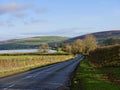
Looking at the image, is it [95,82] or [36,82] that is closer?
[95,82]

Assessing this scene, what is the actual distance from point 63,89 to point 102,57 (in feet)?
116

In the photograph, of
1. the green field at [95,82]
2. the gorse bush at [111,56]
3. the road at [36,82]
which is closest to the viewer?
the green field at [95,82]

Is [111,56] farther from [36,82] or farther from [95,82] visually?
[95,82]

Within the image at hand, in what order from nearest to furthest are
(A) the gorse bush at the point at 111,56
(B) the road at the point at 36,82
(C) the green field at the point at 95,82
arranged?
(C) the green field at the point at 95,82 < (B) the road at the point at 36,82 < (A) the gorse bush at the point at 111,56

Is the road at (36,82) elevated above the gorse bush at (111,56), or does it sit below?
below

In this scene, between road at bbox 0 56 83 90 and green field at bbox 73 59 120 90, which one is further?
road at bbox 0 56 83 90

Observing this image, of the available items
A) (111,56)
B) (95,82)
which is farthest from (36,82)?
(111,56)

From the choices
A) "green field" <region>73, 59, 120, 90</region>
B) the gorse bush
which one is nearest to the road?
"green field" <region>73, 59, 120, 90</region>

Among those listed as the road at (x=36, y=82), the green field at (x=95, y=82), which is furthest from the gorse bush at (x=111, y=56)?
the road at (x=36, y=82)

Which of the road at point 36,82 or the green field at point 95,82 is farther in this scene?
the road at point 36,82

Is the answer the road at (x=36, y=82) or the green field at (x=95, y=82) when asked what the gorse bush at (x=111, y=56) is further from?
the road at (x=36, y=82)

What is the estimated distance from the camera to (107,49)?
54.9 metres

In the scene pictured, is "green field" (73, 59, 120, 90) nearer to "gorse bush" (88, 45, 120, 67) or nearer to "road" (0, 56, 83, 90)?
"road" (0, 56, 83, 90)

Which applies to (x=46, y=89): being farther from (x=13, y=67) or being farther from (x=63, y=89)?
(x=13, y=67)
